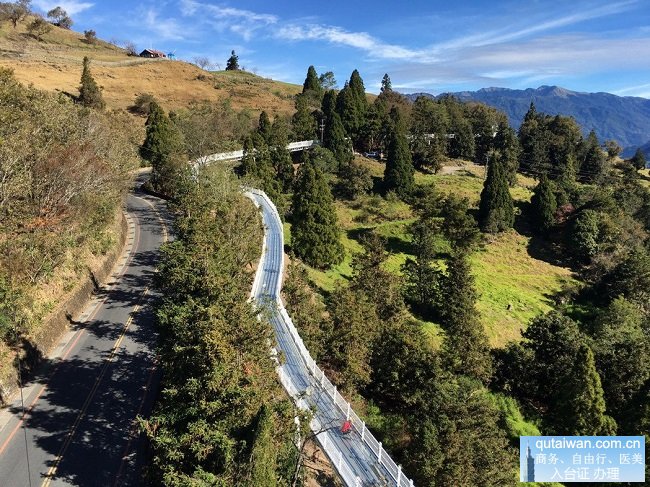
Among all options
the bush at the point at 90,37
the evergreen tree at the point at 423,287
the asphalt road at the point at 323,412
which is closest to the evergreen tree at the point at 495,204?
the evergreen tree at the point at 423,287

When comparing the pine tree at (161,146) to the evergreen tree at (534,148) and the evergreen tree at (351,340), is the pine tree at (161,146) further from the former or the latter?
the evergreen tree at (534,148)

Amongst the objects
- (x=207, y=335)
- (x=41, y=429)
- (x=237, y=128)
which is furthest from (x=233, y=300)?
(x=237, y=128)

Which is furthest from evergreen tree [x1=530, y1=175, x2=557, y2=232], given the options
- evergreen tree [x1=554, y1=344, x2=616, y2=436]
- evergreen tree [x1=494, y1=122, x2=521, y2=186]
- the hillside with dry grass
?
→ the hillside with dry grass

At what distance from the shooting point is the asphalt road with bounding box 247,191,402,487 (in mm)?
17141

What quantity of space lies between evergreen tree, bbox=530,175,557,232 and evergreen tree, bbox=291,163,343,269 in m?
33.5

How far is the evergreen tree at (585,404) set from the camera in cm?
2677

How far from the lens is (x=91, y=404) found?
23.0 m

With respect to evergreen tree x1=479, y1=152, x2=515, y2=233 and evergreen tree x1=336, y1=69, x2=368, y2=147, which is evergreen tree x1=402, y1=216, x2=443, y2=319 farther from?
evergreen tree x1=336, y1=69, x2=368, y2=147

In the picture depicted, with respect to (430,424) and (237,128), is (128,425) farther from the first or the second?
(237,128)

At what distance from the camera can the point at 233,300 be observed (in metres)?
18.2

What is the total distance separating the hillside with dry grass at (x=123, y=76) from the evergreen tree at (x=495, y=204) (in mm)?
62312

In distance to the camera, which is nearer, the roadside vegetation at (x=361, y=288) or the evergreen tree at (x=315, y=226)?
the roadside vegetation at (x=361, y=288)

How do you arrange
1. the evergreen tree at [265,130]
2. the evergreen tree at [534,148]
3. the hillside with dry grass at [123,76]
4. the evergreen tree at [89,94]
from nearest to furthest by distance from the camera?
the evergreen tree at [265,130], the evergreen tree at [89,94], the evergreen tree at [534,148], the hillside with dry grass at [123,76]

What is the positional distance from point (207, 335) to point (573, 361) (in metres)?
26.4
